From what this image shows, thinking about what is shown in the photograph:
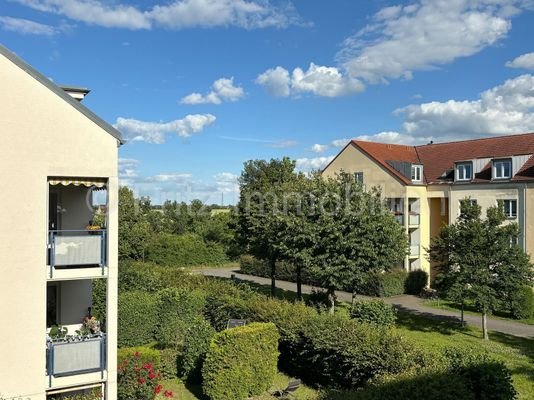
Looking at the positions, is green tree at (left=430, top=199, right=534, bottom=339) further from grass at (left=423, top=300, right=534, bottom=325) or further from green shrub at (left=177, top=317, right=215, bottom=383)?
green shrub at (left=177, top=317, right=215, bottom=383)

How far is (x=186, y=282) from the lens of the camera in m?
24.7

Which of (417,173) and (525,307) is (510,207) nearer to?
(525,307)

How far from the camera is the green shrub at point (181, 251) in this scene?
44.9 meters

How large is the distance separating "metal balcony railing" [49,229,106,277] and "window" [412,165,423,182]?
95.9 feet

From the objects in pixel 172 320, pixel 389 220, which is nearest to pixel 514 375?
pixel 389 220

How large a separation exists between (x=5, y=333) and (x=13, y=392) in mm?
1304

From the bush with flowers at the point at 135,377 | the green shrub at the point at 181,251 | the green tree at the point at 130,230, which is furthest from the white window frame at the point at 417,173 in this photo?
the bush with flowers at the point at 135,377

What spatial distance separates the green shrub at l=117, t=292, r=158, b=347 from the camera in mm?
18203

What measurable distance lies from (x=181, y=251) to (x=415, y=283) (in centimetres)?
2325

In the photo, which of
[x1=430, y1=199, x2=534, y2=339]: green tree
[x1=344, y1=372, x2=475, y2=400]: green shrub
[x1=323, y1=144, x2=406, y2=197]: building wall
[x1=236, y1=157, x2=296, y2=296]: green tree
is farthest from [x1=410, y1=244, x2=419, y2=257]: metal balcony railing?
[x1=344, y1=372, x2=475, y2=400]: green shrub

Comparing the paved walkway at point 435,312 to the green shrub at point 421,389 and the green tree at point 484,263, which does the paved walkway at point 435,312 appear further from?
the green shrub at point 421,389

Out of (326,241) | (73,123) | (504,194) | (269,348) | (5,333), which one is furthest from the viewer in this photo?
(504,194)

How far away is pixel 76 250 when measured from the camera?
10.6m

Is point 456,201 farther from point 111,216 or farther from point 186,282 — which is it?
point 111,216
